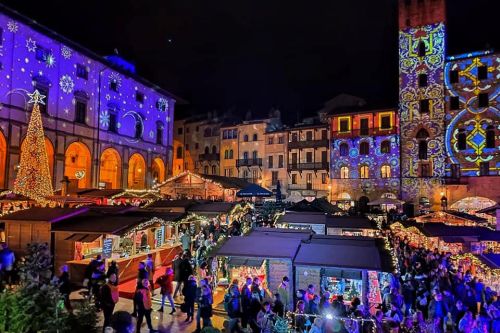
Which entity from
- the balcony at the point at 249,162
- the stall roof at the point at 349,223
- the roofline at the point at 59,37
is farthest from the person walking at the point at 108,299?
the balcony at the point at 249,162

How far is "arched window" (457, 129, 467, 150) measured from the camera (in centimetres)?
3925

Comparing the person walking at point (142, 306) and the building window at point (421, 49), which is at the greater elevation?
the building window at point (421, 49)

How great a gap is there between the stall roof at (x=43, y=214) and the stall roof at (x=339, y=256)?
31.9ft

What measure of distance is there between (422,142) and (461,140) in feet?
12.1

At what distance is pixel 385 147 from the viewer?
43.7 meters

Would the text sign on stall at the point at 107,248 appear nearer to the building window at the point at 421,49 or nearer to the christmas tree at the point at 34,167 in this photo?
the christmas tree at the point at 34,167

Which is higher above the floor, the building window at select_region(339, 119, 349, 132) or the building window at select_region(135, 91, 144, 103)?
the building window at select_region(135, 91, 144, 103)

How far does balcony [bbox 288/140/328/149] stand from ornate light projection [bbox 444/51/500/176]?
1392 centimetres

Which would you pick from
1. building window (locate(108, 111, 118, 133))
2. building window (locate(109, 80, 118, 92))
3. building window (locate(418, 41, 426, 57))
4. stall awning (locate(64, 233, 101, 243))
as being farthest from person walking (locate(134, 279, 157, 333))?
building window (locate(418, 41, 426, 57))

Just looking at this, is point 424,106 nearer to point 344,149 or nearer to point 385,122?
point 385,122

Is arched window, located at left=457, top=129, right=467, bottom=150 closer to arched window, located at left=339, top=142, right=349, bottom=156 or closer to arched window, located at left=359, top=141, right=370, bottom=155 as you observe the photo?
arched window, located at left=359, top=141, right=370, bottom=155

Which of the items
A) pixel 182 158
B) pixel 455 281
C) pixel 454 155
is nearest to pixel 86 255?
pixel 455 281

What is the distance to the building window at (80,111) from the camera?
33.1 m

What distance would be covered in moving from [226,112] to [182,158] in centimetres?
999
